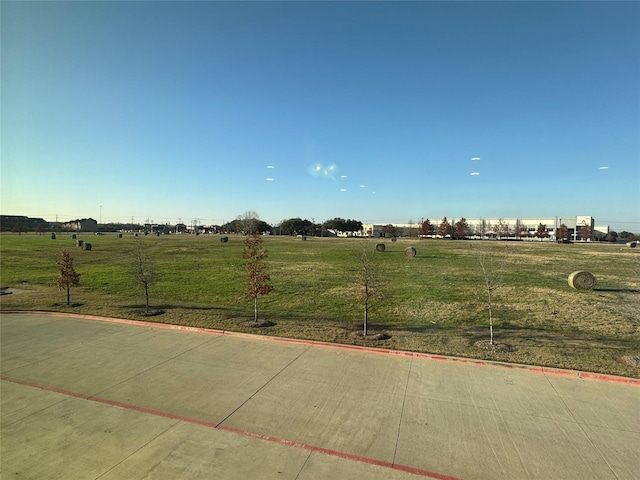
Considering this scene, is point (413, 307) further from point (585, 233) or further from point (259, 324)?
point (585, 233)

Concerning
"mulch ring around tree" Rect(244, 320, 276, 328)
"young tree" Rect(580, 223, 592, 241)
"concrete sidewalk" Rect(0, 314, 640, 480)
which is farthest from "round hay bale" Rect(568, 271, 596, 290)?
"young tree" Rect(580, 223, 592, 241)

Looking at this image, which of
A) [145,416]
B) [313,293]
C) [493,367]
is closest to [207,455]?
[145,416]

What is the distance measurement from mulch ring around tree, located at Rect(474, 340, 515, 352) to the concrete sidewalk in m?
1.36

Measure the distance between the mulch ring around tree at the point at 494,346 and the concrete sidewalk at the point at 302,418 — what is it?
1363 mm

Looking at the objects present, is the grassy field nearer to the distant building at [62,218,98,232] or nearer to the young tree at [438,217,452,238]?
the young tree at [438,217,452,238]

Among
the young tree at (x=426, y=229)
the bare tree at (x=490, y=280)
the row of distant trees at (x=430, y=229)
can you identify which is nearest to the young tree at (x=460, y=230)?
the row of distant trees at (x=430, y=229)

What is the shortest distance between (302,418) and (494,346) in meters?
5.95

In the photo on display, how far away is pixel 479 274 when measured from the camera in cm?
2258

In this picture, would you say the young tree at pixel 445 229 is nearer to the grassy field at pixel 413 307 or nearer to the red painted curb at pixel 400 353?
the grassy field at pixel 413 307

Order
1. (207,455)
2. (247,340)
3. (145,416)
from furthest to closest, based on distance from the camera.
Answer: (247,340) → (145,416) → (207,455)

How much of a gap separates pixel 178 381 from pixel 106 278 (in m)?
17.9

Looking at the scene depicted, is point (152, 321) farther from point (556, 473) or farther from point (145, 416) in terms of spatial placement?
point (556, 473)

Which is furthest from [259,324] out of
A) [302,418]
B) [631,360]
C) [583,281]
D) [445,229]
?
[445,229]

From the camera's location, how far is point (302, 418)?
568 centimetres
